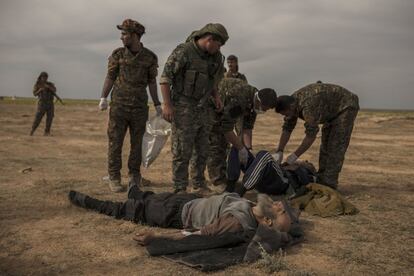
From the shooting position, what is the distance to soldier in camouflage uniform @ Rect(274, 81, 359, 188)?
5.38m

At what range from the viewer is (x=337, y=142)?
5777 mm

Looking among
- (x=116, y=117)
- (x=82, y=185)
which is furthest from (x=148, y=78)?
(x=82, y=185)

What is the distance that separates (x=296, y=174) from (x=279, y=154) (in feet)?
1.15

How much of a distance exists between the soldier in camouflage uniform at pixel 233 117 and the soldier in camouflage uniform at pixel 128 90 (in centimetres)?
100

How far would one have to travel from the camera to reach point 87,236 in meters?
3.92

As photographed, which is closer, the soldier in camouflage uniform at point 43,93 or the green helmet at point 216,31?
the green helmet at point 216,31

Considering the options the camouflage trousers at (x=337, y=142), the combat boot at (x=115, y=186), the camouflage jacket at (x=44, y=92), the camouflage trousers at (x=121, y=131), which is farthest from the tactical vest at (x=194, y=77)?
the camouflage jacket at (x=44, y=92)

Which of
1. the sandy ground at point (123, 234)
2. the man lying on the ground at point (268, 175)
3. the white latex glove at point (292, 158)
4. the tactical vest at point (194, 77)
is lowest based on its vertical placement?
the sandy ground at point (123, 234)

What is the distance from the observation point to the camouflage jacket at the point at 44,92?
13.7m

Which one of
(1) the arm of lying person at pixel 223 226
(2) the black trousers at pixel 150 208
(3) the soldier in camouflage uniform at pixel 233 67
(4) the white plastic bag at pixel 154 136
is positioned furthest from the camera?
(3) the soldier in camouflage uniform at pixel 233 67

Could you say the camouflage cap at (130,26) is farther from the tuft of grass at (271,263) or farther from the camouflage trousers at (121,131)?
the tuft of grass at (271,263)

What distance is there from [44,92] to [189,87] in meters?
10.2

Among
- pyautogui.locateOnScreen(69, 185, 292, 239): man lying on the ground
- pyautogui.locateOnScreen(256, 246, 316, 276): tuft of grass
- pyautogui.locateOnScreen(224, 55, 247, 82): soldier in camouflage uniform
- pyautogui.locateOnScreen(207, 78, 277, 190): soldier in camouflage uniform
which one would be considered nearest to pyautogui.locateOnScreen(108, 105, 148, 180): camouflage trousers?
pyautogui.locateOnScreen(207, 78, 277, 190): soldier in camouflage uniform

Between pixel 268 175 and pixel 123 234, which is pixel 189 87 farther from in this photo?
pixel 123 234
